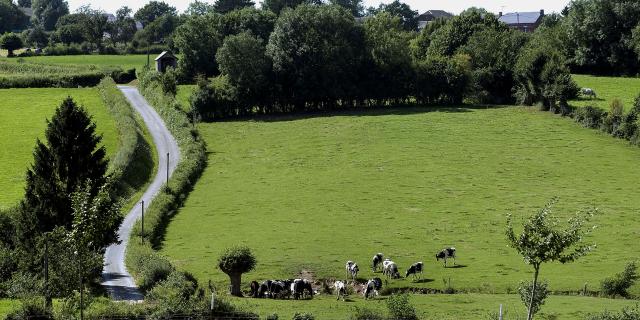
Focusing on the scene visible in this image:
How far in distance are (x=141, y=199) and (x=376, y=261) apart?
25.0 m

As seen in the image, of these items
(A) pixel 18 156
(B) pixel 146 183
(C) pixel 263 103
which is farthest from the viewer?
(C) pixel 263 103

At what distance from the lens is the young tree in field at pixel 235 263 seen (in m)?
40.8

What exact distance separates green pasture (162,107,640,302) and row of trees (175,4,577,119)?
18.7 ft

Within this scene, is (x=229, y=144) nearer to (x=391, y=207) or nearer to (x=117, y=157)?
(x=117, y=157)

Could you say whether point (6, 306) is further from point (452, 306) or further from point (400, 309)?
point (452, 306)

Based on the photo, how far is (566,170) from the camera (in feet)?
240

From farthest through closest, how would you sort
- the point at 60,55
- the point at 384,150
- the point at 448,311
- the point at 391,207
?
the point at 60,55, the point at 384,150, the point at 391,207, the point at 448,311

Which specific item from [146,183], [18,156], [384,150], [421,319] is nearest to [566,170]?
[384,150]

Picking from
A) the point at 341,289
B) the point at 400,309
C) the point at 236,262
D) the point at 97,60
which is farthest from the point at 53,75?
the point at 400,309

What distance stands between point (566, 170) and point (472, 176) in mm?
9005

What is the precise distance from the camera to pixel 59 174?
41438 mm

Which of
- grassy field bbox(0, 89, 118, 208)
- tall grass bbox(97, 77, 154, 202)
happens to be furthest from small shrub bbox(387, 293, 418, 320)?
grassy field bbox(0, 89, 118, 208)

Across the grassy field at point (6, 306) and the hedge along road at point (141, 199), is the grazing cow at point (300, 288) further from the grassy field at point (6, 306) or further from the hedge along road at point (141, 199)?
the grassy field at point (6, 306)

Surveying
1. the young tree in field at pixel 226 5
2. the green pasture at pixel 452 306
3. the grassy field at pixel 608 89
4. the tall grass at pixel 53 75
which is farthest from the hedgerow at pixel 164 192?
the young tree in field at pixel 226 5
